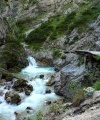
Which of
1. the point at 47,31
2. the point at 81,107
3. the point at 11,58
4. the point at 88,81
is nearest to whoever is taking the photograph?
the point at 81,107

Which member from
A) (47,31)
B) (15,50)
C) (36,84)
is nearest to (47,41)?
(47,31)

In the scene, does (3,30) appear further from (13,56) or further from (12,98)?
(12,98)

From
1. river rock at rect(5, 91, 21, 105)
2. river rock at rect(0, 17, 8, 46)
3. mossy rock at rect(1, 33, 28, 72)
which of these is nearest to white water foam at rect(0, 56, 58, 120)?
river rock at rect(5, 91, 21, 105)

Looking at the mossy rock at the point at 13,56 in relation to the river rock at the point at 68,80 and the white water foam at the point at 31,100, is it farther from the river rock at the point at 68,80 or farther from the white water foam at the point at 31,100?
the river rock at the point at 68,80

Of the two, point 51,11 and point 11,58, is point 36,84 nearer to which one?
point 11,58

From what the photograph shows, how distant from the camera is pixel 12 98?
93.1 ft

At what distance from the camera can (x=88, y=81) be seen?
1067 inches

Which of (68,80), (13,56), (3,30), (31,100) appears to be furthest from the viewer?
(3,30)

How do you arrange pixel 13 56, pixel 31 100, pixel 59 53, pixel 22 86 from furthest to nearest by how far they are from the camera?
pixel 59 53 < pixel 13 56 < pixel 22 86 < pixel 31 100

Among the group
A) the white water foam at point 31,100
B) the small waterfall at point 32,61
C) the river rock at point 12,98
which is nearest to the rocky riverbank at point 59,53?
the river rock at point 12,98

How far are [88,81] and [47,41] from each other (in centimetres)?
4165

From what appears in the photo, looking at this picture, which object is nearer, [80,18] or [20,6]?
[80,18]

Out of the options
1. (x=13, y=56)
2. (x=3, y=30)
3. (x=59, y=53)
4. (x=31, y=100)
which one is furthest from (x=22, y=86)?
(x=3, y=30)

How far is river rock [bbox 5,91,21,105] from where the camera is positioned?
1102 inches
